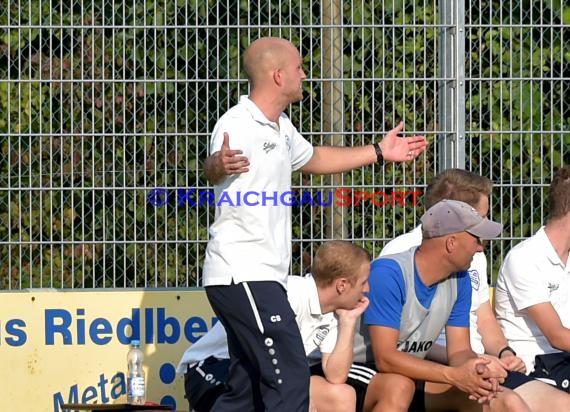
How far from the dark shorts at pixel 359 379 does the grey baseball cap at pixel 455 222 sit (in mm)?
687

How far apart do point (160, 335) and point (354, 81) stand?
1750 millimetres

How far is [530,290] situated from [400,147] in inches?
39.3

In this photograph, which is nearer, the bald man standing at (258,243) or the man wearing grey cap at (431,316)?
the bald man standing at (258,243)

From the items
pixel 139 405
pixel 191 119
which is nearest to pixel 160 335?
pixel 139 405

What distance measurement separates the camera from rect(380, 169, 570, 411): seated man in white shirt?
6070 mm

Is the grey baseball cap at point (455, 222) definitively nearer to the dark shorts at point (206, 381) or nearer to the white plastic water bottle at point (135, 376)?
the dark shorts at point (206, 381)

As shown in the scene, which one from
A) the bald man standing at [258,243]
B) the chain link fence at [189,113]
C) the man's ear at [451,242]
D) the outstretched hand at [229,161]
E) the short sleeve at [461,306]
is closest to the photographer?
the outstretched hand at [229,161]

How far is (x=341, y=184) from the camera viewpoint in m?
7.42

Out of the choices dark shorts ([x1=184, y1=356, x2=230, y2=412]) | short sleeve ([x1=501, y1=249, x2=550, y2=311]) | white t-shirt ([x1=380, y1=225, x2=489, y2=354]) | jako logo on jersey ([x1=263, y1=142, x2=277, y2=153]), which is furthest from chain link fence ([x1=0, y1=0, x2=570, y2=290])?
jako logo on jersey ([x1=263, y1=142, x2=277, y2=153])

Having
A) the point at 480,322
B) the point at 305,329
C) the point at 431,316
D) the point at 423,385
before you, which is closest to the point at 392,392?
the point at 423,385

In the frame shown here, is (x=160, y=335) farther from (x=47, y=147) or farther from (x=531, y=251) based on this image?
(x=531, y=251)

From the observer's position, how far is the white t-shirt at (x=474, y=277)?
6.60 meters

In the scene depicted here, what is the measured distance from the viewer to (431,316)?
6.06 metres

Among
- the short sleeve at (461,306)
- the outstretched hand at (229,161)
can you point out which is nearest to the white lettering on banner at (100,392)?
the short sleeve at (461,306)
